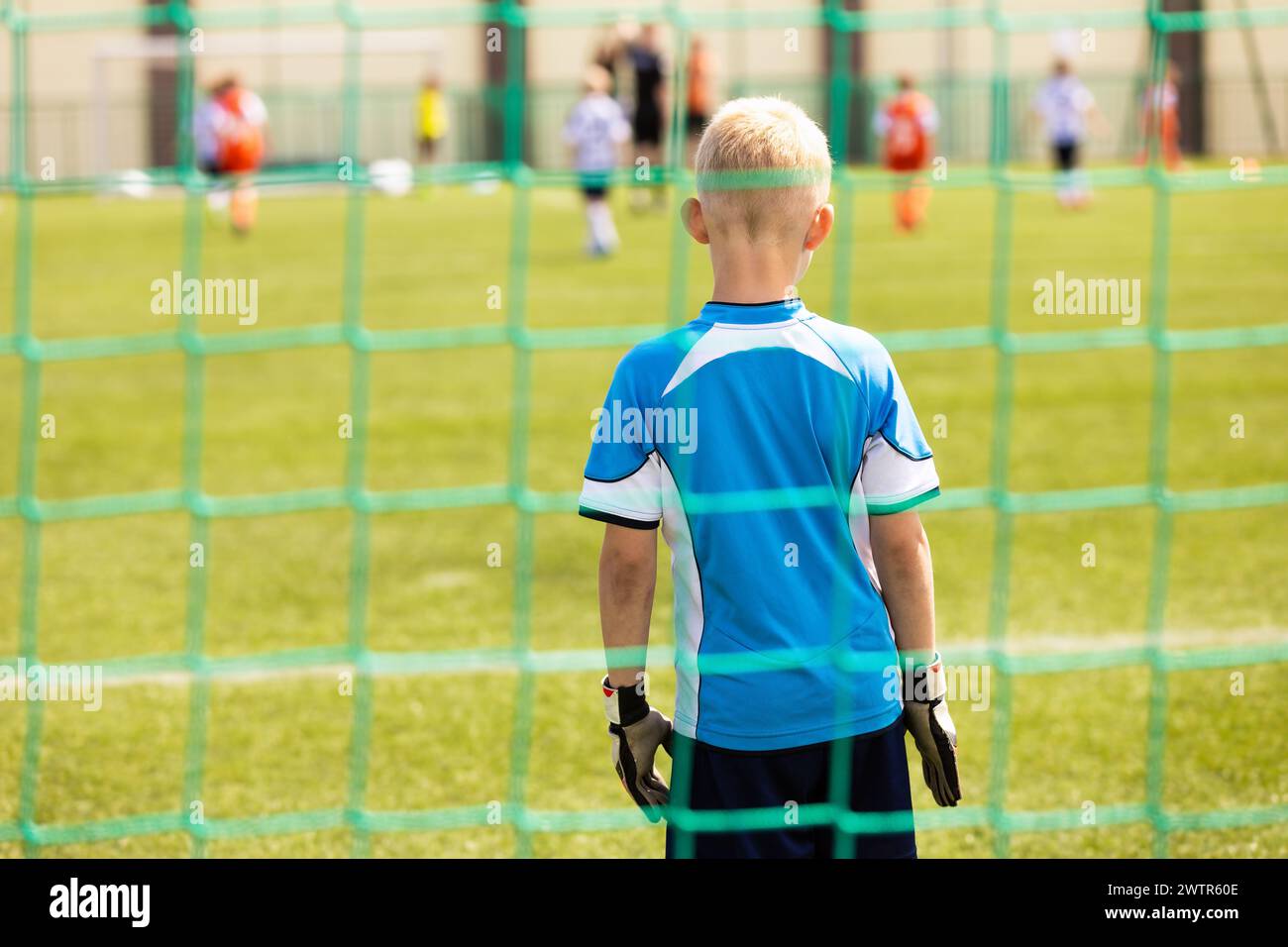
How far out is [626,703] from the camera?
2291 millimetres

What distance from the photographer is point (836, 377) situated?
216 centimetres

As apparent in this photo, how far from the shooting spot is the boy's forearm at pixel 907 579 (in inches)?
88.0

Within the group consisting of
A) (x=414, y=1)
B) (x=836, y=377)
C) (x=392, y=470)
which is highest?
(x=414, y=1)

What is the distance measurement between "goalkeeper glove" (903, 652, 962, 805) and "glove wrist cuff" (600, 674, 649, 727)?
1.37 feet

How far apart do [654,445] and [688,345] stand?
16 centimetres

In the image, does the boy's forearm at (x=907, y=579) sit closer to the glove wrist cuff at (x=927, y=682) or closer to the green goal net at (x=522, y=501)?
the glove wrist cuff at (x=927, y=682)

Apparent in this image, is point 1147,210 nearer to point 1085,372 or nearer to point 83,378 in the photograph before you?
point 1085,372

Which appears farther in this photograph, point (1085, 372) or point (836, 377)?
point (1085, 372)

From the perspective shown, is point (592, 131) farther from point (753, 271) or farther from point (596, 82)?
point (753, 271)

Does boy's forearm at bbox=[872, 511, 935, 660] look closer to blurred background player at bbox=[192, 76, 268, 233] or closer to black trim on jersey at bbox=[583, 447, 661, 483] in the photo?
black trim on jersey at bbox=[583, 447, 661, 483]

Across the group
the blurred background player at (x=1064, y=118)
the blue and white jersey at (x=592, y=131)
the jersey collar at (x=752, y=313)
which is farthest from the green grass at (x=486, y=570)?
the blurred background player at (x=1064, y=118)

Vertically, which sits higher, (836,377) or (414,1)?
(414,1)
